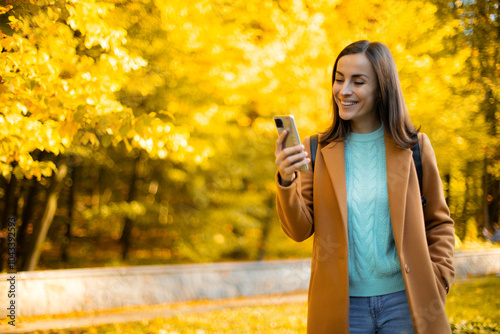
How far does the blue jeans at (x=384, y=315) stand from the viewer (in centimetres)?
198

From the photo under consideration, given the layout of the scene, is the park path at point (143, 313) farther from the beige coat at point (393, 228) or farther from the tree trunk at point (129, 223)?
the beige coat at point (393, 228)

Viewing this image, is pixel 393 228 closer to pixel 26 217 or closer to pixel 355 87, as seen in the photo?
pixel 355 87

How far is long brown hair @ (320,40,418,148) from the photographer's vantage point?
82.9 inches

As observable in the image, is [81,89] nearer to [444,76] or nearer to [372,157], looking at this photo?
[372,157]

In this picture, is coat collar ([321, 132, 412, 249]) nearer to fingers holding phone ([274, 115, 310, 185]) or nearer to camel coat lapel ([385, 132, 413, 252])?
camel coat lapel ([385, 132, 413, 252])

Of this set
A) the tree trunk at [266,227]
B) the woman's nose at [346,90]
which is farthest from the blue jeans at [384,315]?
the tree trunk at [266,227]

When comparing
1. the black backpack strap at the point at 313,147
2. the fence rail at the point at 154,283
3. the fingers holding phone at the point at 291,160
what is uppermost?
the black backpack strap at the point at 313,147

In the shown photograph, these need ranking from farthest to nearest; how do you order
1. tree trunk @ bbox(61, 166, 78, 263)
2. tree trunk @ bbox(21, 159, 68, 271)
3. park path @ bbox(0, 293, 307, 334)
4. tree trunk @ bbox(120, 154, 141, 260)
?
tree trunk @ bbox(61, 166, 78, 263)
tree trunk @ bbox(120, 154, 141, 260)
tree trunk @ bbox(21, 159, 68, 271)
park path @ bbox(0, 293, 307, 334)

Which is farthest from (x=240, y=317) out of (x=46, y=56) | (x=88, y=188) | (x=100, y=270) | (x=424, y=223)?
(x=88, y=188)

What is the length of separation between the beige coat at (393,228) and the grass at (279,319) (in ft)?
9.91

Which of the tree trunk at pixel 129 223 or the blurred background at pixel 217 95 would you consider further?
the tree trunk at pixel 129 223

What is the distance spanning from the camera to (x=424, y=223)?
2.19 m

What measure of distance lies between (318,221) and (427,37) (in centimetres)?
542

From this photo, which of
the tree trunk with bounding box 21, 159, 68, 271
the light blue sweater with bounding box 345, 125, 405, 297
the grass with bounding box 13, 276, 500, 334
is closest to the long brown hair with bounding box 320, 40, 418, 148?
the light blue sweater with bounding box 345, 125, 405, 297
